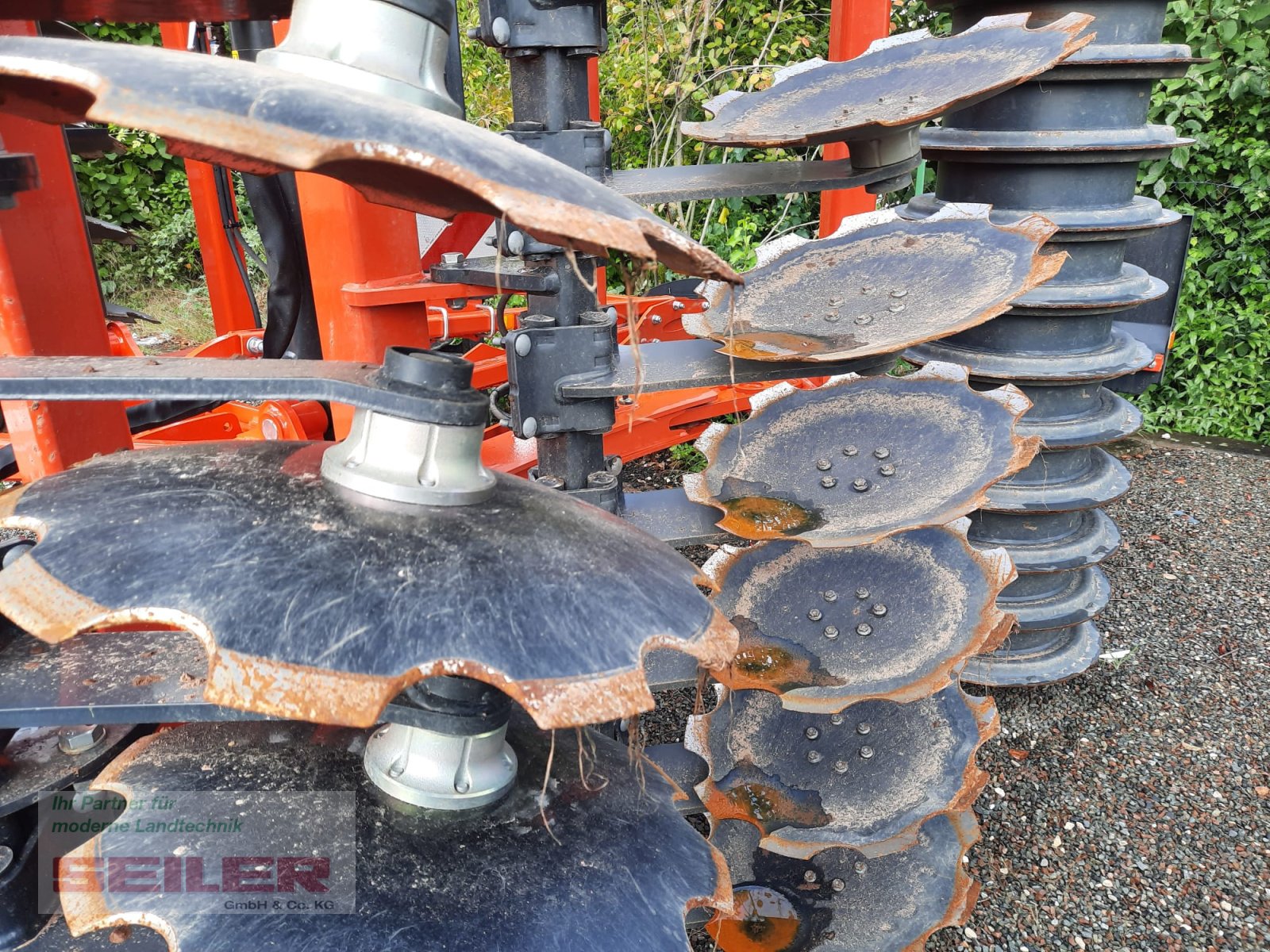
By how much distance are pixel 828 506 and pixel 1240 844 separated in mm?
1531

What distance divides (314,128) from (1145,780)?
2.71 m

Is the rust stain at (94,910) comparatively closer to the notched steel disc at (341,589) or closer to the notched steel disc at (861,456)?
the notched steel disc at (341,589)

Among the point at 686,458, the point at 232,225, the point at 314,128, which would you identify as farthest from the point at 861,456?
the point at 232,225

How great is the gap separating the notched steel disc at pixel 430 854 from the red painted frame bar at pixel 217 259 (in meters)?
3.19

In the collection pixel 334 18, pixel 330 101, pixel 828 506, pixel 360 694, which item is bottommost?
pixel 828 506

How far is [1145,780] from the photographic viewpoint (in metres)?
2.53

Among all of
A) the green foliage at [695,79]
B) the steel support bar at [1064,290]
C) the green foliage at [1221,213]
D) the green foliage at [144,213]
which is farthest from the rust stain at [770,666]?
the green foliage at [144,213]

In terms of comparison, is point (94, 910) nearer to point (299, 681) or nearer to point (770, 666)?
point (299, 681)

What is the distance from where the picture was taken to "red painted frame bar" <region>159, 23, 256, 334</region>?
3754 millimetres

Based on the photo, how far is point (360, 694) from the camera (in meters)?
0.71

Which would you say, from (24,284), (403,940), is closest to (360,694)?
(403,940)

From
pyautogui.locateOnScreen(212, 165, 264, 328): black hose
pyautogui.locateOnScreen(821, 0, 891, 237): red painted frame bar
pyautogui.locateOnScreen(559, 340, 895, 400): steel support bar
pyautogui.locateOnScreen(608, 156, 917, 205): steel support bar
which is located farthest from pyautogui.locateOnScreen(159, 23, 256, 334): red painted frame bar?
pyautogui.locateOnScreen(559, 340, 895, 400): steel support bar

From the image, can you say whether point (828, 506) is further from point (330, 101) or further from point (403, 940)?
point (330, 101)

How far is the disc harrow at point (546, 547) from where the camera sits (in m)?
0.74
